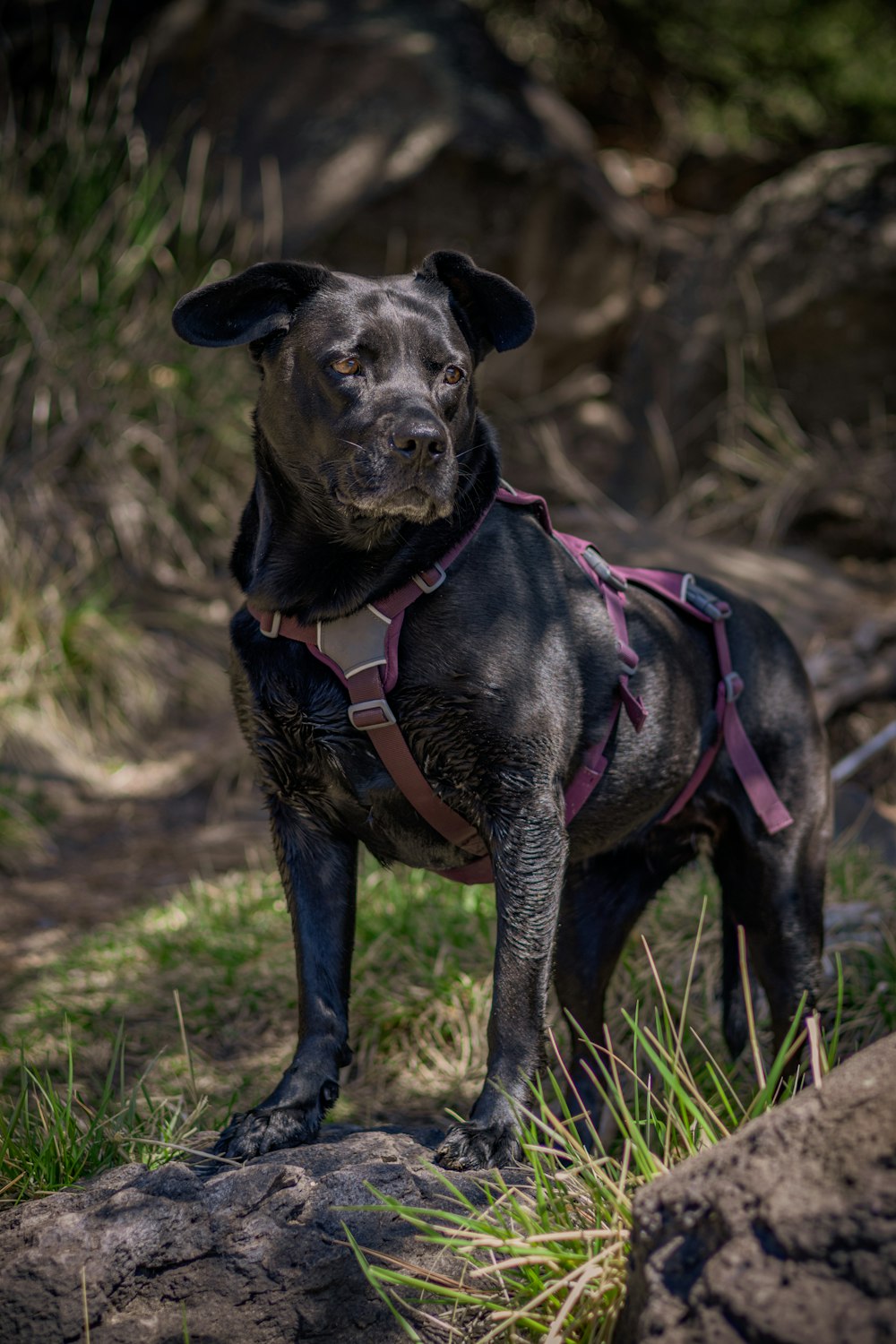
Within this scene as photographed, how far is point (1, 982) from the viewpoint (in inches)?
171

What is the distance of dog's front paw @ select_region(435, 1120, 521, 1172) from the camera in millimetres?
2256

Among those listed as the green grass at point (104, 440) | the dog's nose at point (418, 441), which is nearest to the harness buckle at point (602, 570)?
the dog's nose at point (418, 441)

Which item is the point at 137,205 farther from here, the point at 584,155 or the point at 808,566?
the point at 808,566

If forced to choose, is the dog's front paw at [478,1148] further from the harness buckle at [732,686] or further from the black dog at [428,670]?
the harness buckle at [732,686]

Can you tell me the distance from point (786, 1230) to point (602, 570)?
1694 mm

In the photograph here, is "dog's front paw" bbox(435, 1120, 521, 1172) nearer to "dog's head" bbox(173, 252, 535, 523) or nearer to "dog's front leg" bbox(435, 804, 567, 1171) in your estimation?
"dog's front leg" bbox(435, 804, 567, 1171)

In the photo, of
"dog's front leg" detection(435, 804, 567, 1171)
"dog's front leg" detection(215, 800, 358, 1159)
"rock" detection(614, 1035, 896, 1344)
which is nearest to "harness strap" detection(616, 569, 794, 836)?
"dog's front leg" detection(435, 804, 567, 1171)

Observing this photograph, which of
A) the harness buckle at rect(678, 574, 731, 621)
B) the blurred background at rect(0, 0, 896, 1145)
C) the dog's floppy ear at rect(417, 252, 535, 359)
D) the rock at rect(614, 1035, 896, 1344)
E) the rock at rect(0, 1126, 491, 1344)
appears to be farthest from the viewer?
the blurred background at rect(0, 0, 896, 1145)

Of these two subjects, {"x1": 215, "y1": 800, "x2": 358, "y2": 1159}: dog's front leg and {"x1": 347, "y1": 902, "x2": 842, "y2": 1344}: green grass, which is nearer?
{"x1": 347, "y1": 902, "x2": 842, "y2": 1344}: green grass

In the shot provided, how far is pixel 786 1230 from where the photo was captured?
151cm

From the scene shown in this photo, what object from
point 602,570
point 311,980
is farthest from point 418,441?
point 311,980

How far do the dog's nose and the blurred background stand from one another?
324 cm

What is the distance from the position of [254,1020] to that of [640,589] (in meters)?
1.87

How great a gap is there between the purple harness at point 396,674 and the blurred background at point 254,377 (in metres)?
2.21
